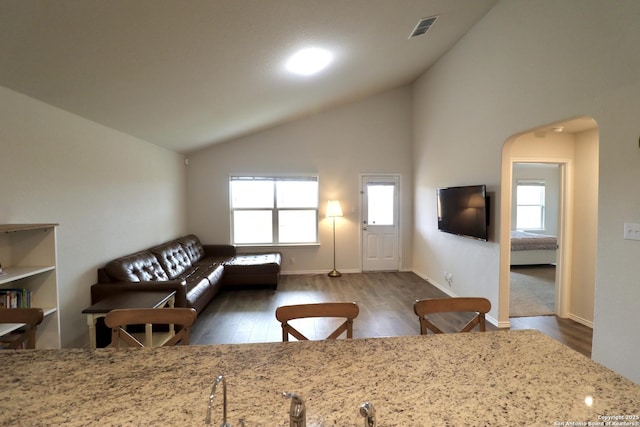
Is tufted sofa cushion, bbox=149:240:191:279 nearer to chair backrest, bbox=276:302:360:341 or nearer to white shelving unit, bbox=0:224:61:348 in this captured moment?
white shelving unit, bbox=0:224:61:348

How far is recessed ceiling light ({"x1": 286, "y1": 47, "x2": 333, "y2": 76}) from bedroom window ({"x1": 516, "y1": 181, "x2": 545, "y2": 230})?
710cm

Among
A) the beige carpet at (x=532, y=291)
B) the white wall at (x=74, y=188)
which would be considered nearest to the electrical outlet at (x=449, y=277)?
the beige carpet at (x=532, y=291)

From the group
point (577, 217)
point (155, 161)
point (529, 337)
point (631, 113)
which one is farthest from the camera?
point (155, 161)

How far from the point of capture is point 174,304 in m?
2.88

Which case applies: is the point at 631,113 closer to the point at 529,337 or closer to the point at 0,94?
the point at 529,337

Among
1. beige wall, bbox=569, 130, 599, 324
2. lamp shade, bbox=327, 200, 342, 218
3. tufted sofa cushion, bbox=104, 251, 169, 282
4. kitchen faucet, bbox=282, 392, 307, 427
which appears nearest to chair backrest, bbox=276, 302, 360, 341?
kitchen faucet, bbox=282, 392, 307, 427

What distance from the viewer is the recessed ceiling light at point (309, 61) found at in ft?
9.47

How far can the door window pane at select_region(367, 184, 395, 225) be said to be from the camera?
5.78 m

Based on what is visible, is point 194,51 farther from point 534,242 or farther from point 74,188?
point 534,242

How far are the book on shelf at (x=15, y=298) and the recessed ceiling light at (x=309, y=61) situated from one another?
2.88 m

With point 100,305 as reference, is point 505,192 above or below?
above

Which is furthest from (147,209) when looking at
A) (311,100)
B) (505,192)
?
(505,192)

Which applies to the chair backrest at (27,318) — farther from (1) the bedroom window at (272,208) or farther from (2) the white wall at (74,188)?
(1) the bedroom window at (272,208)

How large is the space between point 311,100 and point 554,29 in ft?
9.79
